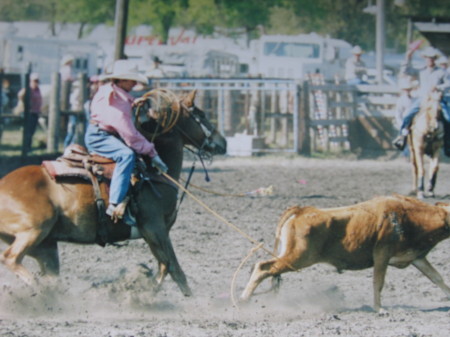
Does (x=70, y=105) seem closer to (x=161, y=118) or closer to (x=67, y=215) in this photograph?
(x=161, y=118)

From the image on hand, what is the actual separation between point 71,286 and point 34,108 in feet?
41.9

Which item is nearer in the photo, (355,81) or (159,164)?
(159,164)

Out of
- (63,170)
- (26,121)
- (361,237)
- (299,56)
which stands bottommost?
(361,237)

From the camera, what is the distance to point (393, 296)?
7.52 meters

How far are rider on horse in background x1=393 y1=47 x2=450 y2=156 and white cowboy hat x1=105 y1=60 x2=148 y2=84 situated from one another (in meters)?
7.71

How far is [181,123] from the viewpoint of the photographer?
300 inches

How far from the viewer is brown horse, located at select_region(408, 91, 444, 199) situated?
13.7 meters

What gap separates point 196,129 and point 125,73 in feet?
3.12

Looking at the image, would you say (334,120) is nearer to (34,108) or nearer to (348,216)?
(34,108)

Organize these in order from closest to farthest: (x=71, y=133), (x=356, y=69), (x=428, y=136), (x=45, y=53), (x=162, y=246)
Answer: (x=162, y=246), (x=428, y=136), (x=71, y=133), (x=356, y=69), (x=45, y=53)

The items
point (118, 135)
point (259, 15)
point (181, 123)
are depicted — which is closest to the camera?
point (118, 135)

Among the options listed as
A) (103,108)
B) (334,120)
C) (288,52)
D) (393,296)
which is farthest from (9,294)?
(288,52)

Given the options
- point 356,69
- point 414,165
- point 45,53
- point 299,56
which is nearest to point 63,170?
point 414,165

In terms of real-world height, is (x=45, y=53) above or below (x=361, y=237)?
above
